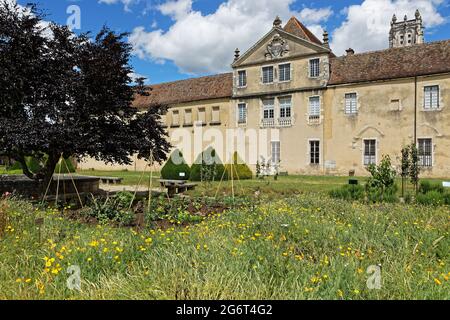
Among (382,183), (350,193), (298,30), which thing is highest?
(298,30)

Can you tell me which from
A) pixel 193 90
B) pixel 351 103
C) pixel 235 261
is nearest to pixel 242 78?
pixel 193 90

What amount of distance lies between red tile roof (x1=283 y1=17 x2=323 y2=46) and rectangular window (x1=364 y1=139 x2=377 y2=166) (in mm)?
7900

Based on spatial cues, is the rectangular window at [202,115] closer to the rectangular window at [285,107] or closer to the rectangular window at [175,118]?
the rectangular window at [175,118]

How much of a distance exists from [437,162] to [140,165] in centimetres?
2211

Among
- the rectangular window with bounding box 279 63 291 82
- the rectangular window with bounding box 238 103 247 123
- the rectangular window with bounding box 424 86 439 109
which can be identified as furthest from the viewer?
the rectangular window with bounding box 238 103 247 123

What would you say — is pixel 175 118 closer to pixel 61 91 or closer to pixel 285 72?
pixel 285 72

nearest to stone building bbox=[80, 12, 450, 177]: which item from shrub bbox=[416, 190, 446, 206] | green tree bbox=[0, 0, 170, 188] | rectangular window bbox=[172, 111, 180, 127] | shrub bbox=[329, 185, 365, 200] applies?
rectangular window bbox=[172, 111, 180, 127]

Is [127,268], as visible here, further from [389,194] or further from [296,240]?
[389,194]

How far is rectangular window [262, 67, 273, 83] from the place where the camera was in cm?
2481

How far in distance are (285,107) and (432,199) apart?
16280 mm

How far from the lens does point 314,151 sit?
2345 cm

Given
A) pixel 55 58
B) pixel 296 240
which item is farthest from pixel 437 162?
pixel 55 58

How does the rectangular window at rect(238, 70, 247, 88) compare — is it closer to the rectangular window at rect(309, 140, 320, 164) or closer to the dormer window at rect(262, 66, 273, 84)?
the dormer window at rect(262, 66, 273, 84)

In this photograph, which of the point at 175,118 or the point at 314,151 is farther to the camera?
the point at 175,118
